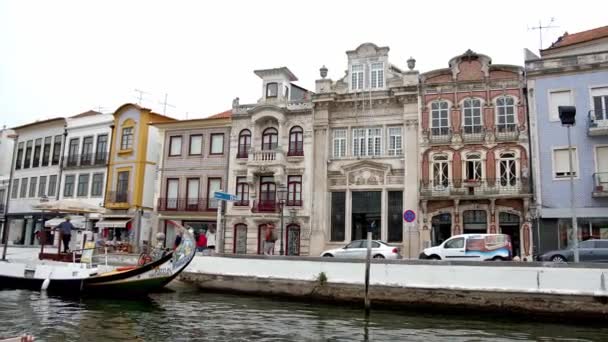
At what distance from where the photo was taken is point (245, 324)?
1535cm

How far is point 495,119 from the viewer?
96.8 ft

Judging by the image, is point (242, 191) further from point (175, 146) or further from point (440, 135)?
point (440, 135)

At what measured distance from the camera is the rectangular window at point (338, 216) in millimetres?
32188

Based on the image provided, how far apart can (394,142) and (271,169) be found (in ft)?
25.6

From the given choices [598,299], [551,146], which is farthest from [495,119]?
[598,299]

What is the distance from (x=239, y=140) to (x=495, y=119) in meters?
16.2

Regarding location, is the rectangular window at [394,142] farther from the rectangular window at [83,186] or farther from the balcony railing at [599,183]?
the rectangular window at [83,186]

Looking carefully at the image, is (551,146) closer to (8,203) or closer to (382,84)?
(382,84)

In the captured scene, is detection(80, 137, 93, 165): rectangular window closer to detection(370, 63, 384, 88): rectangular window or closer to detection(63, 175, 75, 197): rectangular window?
detection(63, 175, 75, 197): rectangular window

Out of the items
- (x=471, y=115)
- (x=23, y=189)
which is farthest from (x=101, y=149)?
(x=471, y=115)

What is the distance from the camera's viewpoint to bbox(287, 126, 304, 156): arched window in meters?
33.8

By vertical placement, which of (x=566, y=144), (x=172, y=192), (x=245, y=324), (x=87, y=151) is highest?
(x=87, y=151)

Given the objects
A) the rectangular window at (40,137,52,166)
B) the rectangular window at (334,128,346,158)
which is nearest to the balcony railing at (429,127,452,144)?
the rectangular window at (334,128,346,158)

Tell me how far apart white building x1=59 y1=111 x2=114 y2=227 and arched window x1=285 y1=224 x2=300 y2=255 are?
50.1 feet
